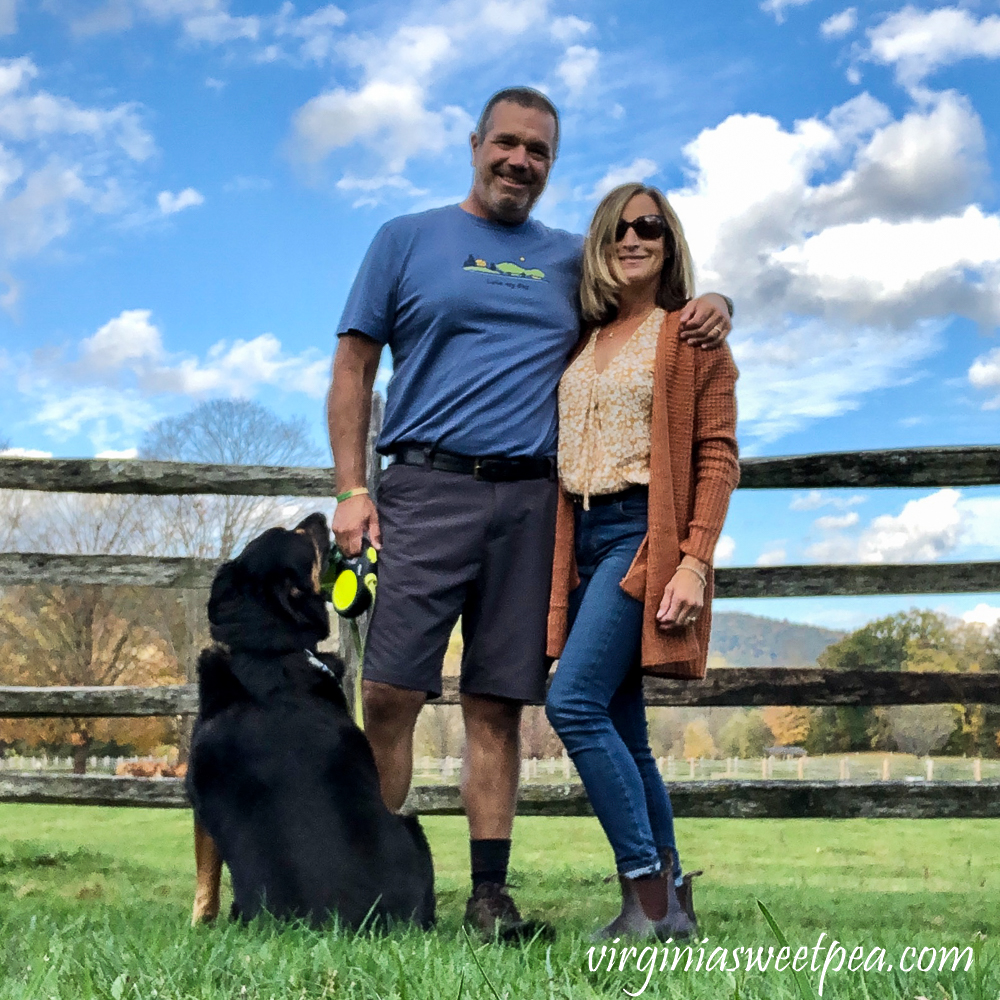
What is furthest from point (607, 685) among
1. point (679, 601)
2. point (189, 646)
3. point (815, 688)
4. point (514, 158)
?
point (189, 646)

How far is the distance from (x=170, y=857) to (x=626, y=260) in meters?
3.85

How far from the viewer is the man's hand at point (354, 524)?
267 cm

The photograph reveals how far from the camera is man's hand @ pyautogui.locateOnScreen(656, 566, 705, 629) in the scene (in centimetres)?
231

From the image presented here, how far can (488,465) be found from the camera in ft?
8.54

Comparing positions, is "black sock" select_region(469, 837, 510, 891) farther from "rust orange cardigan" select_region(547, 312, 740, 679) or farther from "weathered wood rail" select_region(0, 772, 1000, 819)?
"weathered wood rail" select_region(0, 772, 1000, 819)

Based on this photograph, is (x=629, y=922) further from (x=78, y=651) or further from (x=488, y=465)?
(x=78, y=651)

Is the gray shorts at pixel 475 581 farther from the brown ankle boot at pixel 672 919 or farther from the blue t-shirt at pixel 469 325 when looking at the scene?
the brown ankle boot at pixel 672 919

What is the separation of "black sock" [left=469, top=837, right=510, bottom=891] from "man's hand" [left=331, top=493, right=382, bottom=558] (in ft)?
2.87

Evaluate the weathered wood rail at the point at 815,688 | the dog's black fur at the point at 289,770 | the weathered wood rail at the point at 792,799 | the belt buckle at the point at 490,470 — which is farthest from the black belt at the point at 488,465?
the weathered wood rail at the point at 792,799

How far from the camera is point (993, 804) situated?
4.01 metres

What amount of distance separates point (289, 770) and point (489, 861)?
26.4 inches

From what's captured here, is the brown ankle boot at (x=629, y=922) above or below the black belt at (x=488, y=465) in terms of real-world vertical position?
below

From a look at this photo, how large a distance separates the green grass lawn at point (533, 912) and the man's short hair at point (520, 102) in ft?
6.89

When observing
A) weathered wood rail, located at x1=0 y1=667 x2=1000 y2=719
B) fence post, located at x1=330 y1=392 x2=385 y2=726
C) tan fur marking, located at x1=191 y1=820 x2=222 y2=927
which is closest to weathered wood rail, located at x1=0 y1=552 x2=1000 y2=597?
weathered wood rail, located at x1=0 y1=667 x2=1000 y2=719
